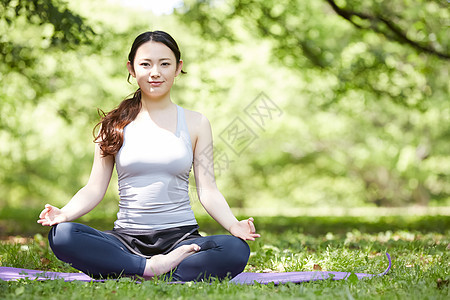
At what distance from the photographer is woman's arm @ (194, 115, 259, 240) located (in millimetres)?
3129

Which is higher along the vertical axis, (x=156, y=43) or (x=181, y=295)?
(x=156, y=43)

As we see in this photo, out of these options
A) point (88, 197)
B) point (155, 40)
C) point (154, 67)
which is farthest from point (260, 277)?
point (155, 40)

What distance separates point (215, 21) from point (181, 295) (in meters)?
6.98

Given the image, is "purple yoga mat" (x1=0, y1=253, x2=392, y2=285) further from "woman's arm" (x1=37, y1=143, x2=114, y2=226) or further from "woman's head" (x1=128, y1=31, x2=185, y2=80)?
"woman's head" (x1=128, y1=31, x2=185, y2=80)

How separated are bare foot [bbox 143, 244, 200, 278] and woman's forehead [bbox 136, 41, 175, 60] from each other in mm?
1226

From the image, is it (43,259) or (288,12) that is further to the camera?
(288,12)

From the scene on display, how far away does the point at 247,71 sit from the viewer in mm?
15539

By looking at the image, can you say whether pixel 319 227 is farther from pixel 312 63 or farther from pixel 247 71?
pixel 247 71

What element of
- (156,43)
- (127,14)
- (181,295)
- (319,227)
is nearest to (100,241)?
(181,295)

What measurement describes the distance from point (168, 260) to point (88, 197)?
27.6 inches

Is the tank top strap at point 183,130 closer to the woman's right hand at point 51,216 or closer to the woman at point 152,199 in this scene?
the woman at point 152,199

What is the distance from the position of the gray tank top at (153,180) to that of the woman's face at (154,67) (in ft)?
0.95

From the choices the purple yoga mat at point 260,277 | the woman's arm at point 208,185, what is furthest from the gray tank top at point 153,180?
the purple yoga mat at point 260,277

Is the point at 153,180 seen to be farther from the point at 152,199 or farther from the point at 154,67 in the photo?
the point at 154,67
